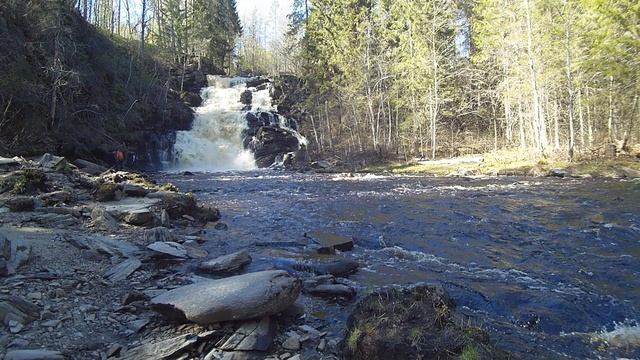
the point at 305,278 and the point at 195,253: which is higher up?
the point at 195,253

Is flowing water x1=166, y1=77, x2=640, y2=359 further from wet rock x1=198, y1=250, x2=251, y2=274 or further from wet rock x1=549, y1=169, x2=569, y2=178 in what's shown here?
wet rock x1=549, y1=169, x2=569, y2=178

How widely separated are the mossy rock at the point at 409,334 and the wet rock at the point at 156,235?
5509 mm

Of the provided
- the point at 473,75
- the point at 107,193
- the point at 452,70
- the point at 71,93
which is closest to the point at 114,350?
the point at 107,193

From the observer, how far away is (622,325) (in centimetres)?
547

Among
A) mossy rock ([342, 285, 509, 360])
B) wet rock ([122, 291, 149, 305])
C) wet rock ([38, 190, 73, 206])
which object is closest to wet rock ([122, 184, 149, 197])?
wet rock ([38, 190, 73, 206])

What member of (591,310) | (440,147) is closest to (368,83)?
(440,147)

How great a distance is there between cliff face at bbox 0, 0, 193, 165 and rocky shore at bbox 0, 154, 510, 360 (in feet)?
44.4

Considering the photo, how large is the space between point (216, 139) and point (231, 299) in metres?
36.5

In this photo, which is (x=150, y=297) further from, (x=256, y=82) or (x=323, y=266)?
(x=256, y=82)

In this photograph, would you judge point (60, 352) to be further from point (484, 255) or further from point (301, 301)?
point (484, 255)

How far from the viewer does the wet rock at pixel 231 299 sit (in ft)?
15.7

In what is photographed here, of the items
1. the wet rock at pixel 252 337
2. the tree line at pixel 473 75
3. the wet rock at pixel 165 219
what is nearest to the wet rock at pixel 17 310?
the wet rock at pixel 252 337

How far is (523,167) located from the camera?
23.9 meters

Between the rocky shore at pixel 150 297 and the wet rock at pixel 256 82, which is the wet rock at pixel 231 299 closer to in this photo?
the rocky shore at pixel 150 297
